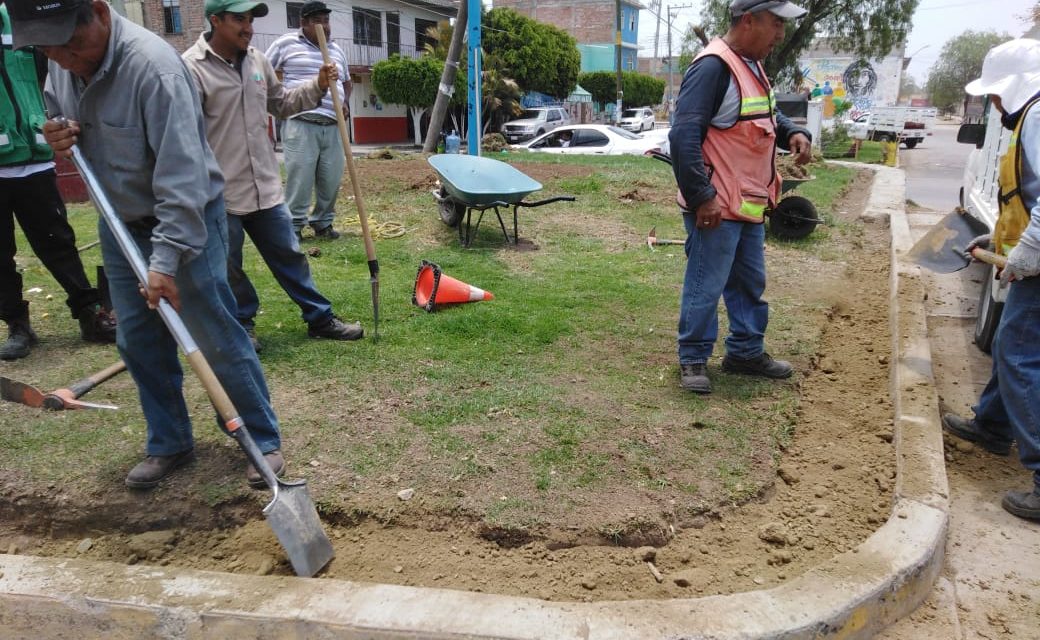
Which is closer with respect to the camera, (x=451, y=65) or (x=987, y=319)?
(x=987, y=319)

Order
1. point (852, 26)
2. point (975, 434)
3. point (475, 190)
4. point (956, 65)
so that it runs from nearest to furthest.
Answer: point (975, 434)
point (475, 190)
point (852, 26)
point (956, 65)

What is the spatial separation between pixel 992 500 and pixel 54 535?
12.7 feet

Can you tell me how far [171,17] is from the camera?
3105 centimetres

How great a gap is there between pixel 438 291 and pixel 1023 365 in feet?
11.2

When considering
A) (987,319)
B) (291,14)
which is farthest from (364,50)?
(987,319)

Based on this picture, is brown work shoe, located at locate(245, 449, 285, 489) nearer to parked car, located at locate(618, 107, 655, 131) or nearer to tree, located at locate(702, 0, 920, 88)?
tree, located at locate(702, 0, 920, 88)

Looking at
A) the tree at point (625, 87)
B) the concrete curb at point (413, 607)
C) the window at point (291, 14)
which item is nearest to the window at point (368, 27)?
the window at point (291, 14)

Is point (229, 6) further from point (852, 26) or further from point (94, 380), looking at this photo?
point (852, 26)

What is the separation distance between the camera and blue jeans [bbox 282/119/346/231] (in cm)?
649

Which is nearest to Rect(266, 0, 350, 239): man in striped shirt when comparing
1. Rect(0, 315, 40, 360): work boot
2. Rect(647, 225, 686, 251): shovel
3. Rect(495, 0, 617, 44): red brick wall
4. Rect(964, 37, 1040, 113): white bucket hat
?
Rect(0, 315, 40, 360): work boot

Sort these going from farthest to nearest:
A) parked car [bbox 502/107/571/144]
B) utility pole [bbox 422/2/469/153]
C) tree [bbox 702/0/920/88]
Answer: parked car [bbox 502/107/571/144]
tree [bbox 702/0/920/88]
utility pole [bbox 422/2/469/153]

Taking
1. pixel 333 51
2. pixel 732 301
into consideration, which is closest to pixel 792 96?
pixel 333 51

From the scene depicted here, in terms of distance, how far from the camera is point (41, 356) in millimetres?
4301

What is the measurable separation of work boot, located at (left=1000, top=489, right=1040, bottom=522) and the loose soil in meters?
0.46
